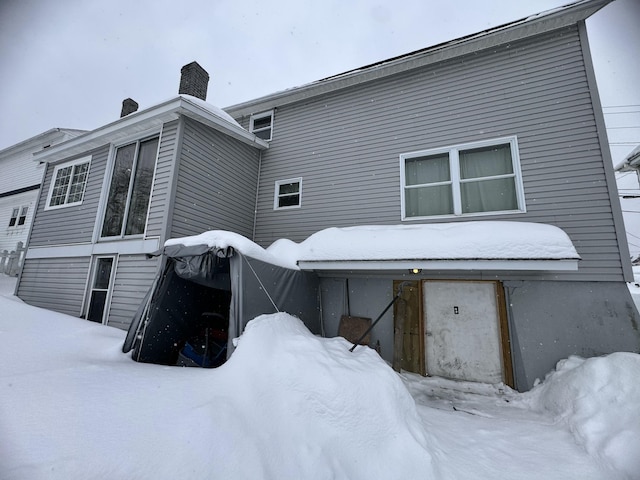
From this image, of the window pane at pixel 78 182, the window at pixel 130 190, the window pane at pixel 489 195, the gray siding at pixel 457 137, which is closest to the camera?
the gray siding at pixel 457 137

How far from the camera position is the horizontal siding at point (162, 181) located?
6663mm

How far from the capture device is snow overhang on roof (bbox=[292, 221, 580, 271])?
5.02 meters

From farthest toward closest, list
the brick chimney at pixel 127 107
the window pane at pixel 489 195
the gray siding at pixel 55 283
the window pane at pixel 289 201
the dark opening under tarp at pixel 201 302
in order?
the brick chimney at pixel 127 107, the window pane at pixel 289 201, the gray siding at pixel 55 283, the window pane at pixel 489 195, the dark opening under tarp at pixel 201 302

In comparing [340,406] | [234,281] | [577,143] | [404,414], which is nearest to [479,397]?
[404,414]

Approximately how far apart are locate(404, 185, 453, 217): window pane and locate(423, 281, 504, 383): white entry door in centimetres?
175

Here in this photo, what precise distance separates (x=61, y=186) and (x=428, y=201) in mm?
11109

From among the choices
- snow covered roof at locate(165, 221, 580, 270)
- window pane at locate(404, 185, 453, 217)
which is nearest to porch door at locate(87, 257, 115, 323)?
snow covered roof at locate(165, 221, 580, 270)

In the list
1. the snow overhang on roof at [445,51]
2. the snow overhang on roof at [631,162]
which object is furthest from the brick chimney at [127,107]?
the snow overhang on roof at [631,162]

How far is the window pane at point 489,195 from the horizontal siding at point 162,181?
23.0ft

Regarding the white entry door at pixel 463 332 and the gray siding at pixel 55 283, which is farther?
the gray siding at pixel 55 283

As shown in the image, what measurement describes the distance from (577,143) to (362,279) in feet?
17.7

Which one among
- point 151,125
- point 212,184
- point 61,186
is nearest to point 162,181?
point 212,184

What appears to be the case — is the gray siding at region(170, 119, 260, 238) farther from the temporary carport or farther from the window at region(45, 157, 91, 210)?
the window at region(45, 157, 91, 210)

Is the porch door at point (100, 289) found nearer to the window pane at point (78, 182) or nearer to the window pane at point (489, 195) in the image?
the window pane at point (78, 182)
